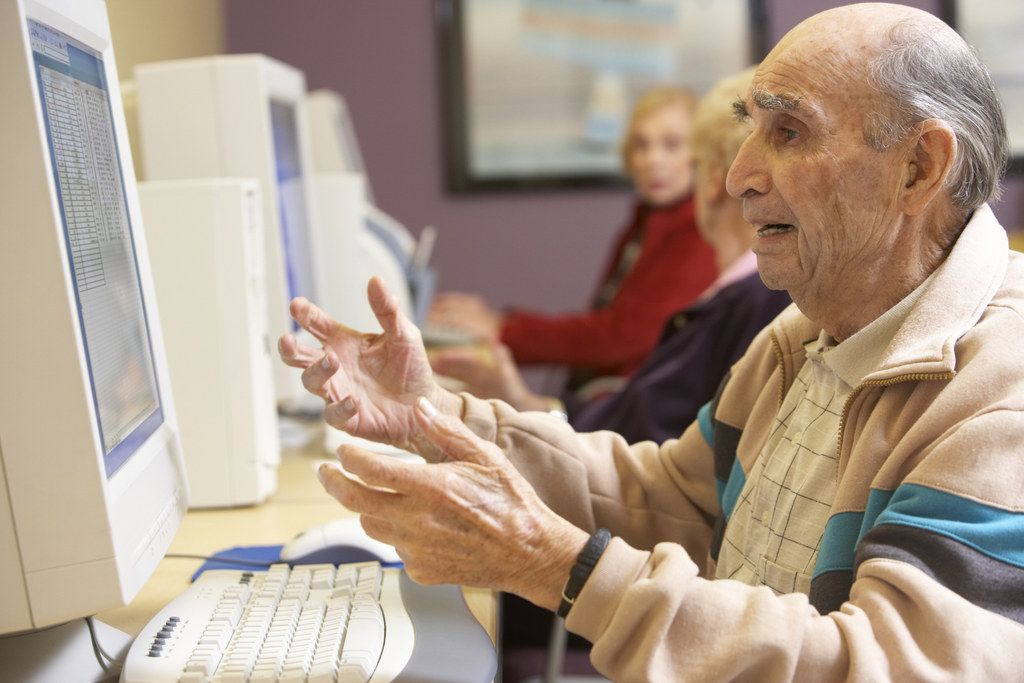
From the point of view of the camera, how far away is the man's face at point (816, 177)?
0.85 metres

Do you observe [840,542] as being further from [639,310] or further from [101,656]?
[639,310]

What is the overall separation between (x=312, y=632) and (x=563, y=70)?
3.12 meters

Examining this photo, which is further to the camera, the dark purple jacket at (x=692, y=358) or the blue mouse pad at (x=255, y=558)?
the dark purple jacket at (x=692, y=358)

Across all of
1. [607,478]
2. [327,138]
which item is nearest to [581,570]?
[607,478]

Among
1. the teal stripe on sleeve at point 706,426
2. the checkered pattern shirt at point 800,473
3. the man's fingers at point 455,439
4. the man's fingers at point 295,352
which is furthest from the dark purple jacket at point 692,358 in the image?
the man's fingers at point 455,439

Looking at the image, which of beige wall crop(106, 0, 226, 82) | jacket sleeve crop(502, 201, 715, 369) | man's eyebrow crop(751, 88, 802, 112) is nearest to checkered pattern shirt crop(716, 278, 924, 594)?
man's eyebrow crop(751, 88, 802, 112)

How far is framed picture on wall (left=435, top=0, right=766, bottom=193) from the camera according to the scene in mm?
3535

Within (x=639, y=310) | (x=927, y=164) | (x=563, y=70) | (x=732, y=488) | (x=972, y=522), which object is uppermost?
(x=563, y=70)

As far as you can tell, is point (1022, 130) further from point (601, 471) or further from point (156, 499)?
point (156, 499)

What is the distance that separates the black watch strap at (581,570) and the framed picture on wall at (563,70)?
2.98m

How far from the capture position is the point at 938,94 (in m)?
0.84

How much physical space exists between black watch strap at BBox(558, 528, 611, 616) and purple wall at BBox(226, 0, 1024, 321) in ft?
9.76

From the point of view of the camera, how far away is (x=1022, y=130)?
3.60 metres

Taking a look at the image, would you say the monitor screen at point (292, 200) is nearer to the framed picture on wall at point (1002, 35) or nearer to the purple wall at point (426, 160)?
the purple wall at point (426, 160)
